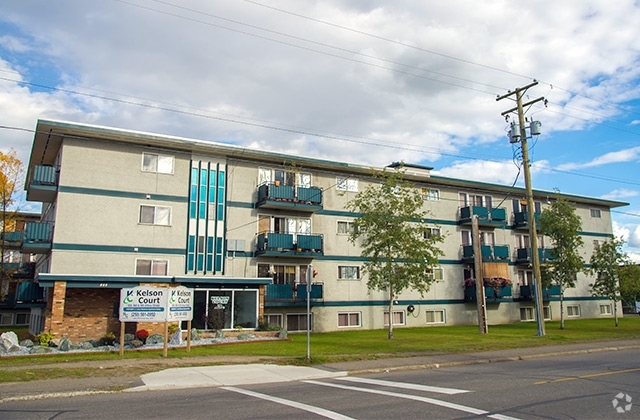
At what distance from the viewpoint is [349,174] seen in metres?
33.3

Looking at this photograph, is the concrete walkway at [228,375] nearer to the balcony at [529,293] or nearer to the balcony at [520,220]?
the balcony at [529,293]

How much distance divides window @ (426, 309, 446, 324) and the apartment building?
10 cm

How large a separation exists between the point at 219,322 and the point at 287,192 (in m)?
8.43

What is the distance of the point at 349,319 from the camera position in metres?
31.8

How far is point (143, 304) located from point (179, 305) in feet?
4.29

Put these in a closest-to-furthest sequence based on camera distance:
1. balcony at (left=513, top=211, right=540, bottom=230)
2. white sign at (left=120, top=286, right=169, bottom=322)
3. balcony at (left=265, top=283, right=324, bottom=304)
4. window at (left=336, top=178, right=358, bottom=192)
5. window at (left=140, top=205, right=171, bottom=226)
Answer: white sign at (left=120, top=286, right=169, bottom=322), window at (left=140, top=205, right=171, bottom=226), balcony at (left=265, top=283, right=324, bottom=304), window at (left=336, top=178, right=358, bottom=192), balcony at (left=513, top=211, right=540, bottom=230)

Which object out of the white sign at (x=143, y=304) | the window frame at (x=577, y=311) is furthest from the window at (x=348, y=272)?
the window frame at (x=577, y=311)

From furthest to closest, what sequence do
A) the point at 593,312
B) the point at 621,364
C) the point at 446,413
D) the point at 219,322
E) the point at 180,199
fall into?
the point at 593,312 < the point at 180,199 < the point at 219,322 < the point at 621,364 < the point at 446,413

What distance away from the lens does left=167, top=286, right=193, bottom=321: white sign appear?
18.7 meters

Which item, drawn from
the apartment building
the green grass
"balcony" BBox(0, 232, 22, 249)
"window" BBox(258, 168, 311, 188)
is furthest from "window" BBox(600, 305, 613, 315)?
"balcony" BBox(0, 232, 22, 249)

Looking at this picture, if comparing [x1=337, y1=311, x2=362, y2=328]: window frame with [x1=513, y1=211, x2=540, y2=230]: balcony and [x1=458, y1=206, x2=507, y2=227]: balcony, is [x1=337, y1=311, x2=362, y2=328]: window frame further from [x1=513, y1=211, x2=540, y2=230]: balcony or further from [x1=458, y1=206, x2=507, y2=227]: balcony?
[x1=513, y1=211, x2=540, y2=230]: balcony

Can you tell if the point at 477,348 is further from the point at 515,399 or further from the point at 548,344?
the point at 515,399

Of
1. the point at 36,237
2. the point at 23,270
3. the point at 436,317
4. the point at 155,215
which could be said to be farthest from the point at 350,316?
the point at 23,270

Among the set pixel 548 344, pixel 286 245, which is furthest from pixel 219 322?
pixel 548 344
